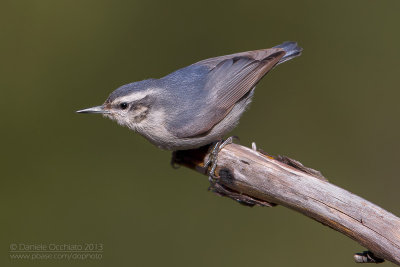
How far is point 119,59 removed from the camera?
4.45 m

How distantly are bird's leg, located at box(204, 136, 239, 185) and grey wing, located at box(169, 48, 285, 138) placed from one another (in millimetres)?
141

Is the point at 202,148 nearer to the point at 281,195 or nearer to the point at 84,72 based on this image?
the point at 281,195

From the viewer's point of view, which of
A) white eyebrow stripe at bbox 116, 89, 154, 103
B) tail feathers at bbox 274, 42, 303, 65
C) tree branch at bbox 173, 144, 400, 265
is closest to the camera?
tree branch at bbox 173, 144, 400, 265

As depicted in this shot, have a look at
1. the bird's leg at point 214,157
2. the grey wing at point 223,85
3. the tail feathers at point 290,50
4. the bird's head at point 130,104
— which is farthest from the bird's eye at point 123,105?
the tail feathers at point 290,50

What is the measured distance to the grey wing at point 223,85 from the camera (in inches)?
129

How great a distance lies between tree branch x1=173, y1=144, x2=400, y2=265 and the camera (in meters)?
2.49

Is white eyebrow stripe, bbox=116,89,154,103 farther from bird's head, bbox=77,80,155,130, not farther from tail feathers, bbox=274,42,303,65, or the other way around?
tail feathers, bbox=274,42,303,65

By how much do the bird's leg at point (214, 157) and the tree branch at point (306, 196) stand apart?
0.09 ft

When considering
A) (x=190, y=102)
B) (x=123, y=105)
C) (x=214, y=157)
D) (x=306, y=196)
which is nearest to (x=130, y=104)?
(x=123, y=105)

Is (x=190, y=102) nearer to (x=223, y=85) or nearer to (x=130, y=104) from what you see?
(x=223, y=85)

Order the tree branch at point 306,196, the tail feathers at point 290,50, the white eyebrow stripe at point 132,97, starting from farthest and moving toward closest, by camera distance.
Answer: the tail feathers at point 290,50 < the white eyebrow stripe at point 132,97 < the tree branch at point 306,196

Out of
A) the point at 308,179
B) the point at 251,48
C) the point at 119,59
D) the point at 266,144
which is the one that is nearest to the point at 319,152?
the point at 266,144

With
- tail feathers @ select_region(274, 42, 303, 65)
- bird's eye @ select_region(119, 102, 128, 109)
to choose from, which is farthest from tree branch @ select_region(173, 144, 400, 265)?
tail feathers @ select_region(274, 42, 303, 65)

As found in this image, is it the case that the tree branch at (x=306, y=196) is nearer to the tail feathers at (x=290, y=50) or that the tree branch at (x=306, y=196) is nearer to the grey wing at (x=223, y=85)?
the grey wing at (x=223, y=85)
